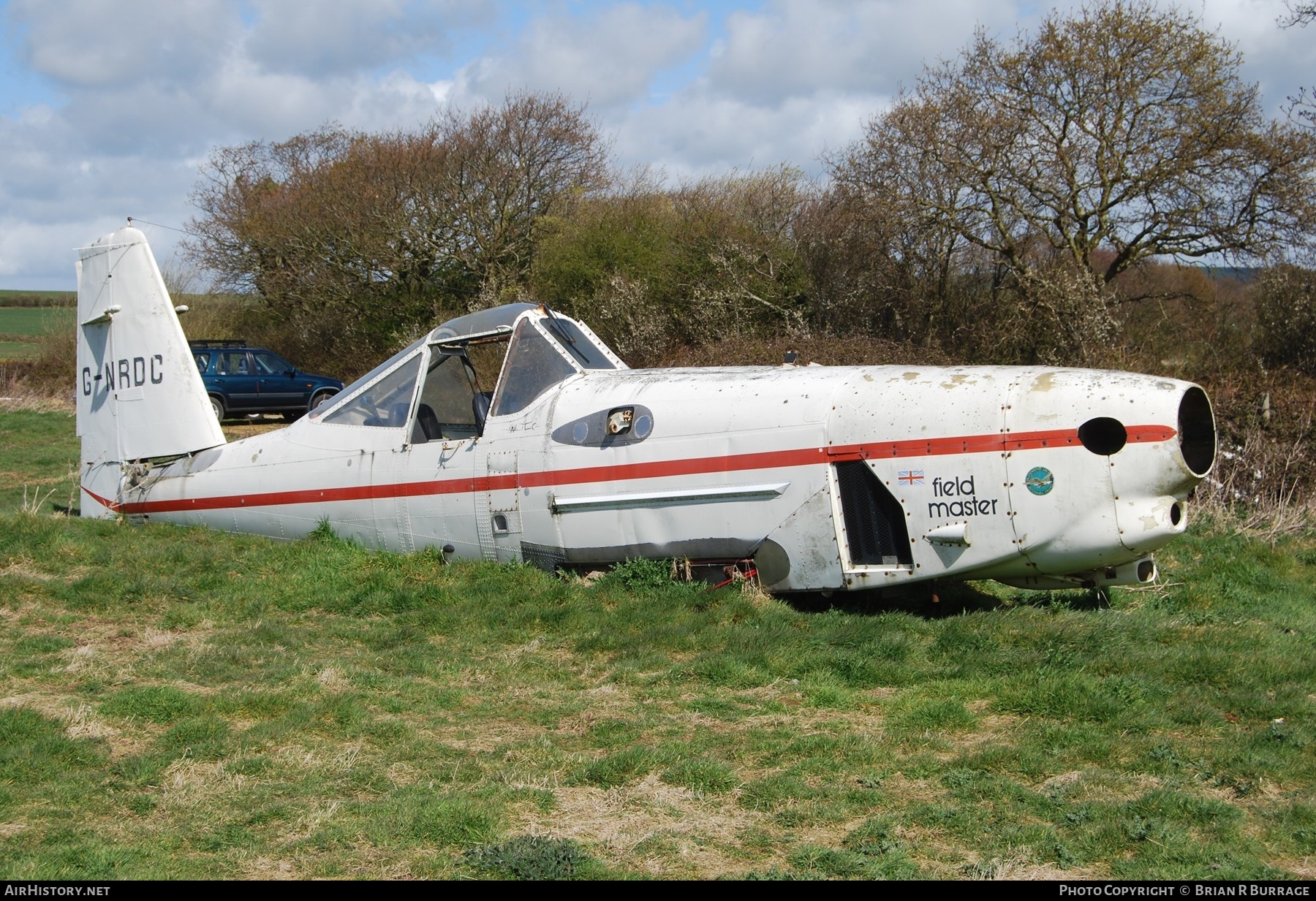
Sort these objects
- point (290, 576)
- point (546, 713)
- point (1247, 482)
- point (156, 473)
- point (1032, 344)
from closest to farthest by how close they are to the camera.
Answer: point (546, 713), point (290, 576), point (156, 473), point (1247, 482), point (1032, 344)

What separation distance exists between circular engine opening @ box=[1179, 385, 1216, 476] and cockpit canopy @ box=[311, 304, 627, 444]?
4.53m

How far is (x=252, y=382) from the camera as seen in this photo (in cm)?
2741

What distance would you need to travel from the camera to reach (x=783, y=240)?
2497cm

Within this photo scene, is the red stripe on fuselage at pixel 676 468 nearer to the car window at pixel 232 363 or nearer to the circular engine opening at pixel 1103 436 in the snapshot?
the circular engine opening at pixel 1103 436

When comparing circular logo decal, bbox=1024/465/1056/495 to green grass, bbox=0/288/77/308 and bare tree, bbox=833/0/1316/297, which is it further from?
green grass, bbox=0/288/77/308

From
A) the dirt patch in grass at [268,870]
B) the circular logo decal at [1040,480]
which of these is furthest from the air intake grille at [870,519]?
the dirt patch in grass at [268,870]

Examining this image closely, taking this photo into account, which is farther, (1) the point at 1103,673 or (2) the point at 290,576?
(2) the point at 290,576

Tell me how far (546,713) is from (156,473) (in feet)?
21.6

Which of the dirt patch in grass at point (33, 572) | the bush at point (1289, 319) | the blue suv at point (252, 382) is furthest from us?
the blue suv at point (252, 382)

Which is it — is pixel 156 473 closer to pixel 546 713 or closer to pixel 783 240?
pixel 546 713

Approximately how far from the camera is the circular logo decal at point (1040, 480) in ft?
23.0

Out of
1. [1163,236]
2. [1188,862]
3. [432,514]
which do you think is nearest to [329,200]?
[1163,236]

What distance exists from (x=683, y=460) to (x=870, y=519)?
1432 mm

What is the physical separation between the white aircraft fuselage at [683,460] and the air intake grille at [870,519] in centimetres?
1
